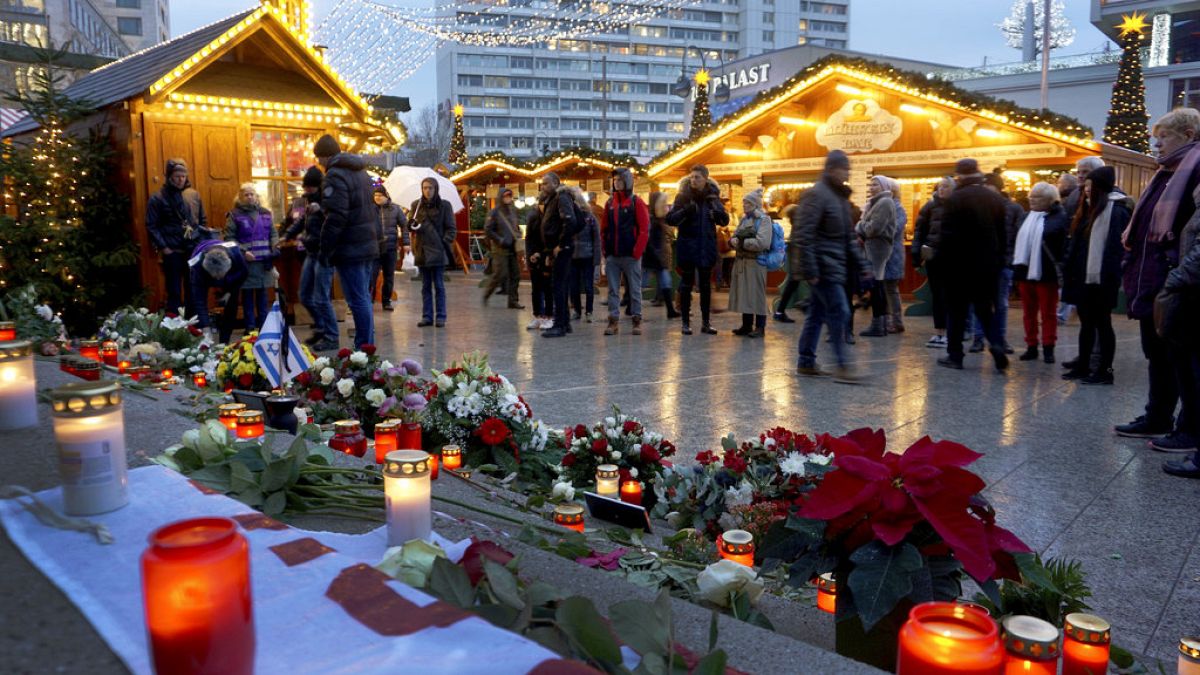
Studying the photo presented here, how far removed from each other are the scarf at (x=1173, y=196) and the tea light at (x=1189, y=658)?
376 centimetres

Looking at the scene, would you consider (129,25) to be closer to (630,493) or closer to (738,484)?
(630,493)

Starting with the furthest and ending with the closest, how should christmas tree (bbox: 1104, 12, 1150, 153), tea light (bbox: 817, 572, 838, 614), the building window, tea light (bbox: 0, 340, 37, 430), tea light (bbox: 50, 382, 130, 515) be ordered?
the building window, christmas tree (bbox: 1104, 12, 1150, 153), tea light (bbox: 0, 340, 37, 430), tea light (bbox: 817, 572, 838, 614), tea light (bbox: 50, 382, 130, 515)

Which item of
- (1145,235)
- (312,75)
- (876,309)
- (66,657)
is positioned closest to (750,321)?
(876,309)

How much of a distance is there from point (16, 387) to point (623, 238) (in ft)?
26.7

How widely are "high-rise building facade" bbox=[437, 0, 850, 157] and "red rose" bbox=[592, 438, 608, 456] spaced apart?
107 meters

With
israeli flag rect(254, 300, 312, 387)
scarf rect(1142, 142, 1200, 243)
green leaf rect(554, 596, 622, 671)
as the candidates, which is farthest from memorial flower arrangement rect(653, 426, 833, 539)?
scarf rect(1142, 142, 1200, 243)

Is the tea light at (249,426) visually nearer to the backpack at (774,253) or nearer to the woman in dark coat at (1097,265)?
the woman in dark coat at (1097,265)

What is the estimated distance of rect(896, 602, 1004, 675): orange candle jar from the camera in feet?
4.28

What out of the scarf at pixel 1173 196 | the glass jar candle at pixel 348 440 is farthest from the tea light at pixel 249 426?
the scarf at pixel 1173 196

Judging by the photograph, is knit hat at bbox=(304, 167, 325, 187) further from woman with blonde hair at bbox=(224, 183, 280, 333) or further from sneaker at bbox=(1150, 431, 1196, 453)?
sneaker at bbox=(1150, 431, 1196, 453)

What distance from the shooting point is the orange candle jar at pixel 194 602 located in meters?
1.09

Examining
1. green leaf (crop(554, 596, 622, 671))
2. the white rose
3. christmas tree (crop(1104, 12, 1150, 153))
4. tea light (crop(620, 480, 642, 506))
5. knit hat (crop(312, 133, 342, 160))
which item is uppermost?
christmas tree (crop(1104, 12, 1150, 153))

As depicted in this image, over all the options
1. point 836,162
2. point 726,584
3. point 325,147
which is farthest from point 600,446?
point 325,147

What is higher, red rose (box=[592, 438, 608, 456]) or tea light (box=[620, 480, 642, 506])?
red rose (box=[592, 438, 608, 456])
